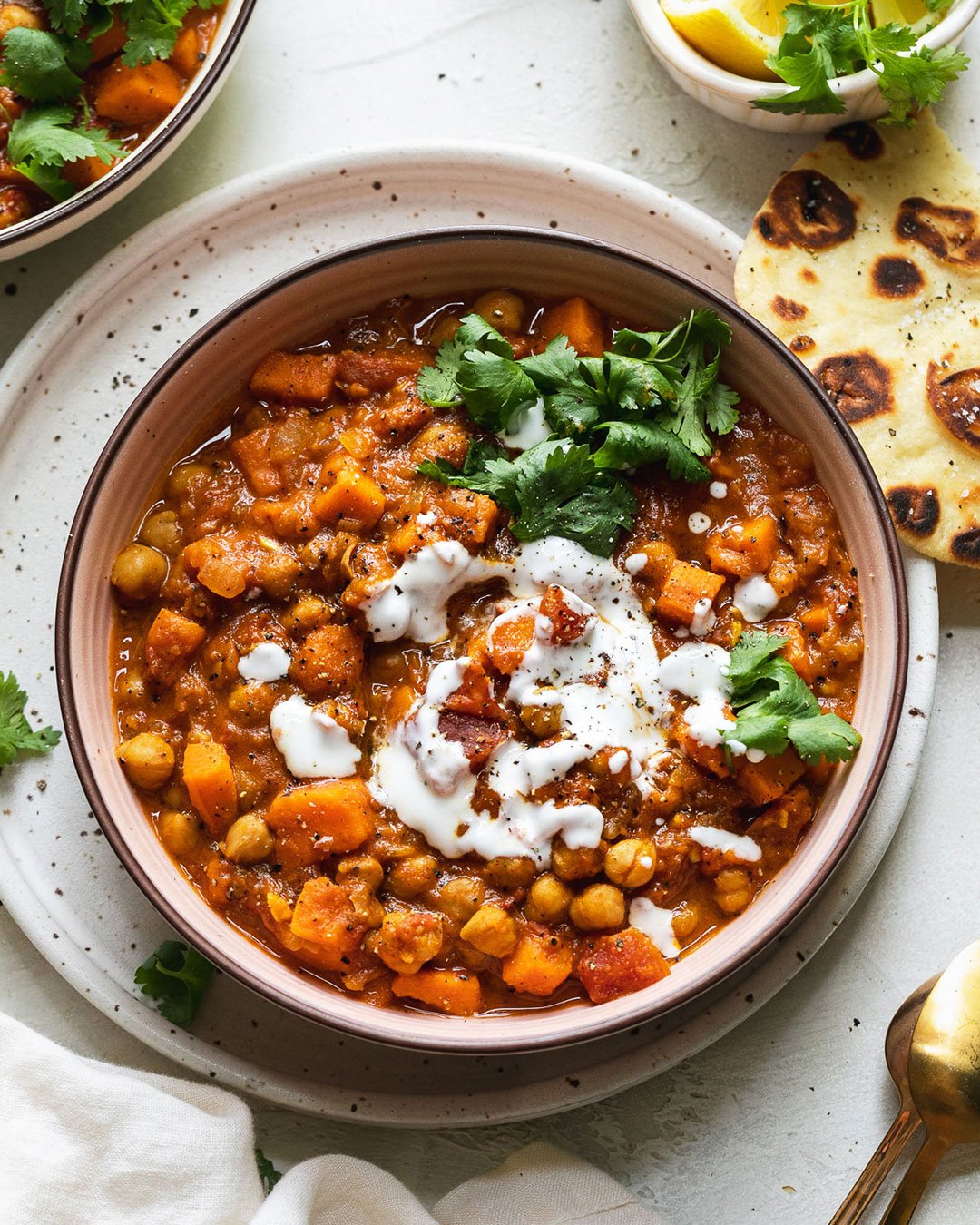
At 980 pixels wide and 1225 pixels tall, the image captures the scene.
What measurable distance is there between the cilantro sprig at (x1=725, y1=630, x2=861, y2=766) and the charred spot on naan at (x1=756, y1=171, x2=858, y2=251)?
1.42 metres

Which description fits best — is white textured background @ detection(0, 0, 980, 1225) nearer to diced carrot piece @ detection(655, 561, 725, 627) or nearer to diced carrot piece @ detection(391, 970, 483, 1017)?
diced carrot piece @ detection(391, 970, 483, 1017)

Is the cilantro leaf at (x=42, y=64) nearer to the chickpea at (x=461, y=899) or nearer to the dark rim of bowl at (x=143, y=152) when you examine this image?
the dark rim of bowl at (x=143, y=152)

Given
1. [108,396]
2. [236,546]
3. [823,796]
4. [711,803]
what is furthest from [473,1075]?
[108,396]

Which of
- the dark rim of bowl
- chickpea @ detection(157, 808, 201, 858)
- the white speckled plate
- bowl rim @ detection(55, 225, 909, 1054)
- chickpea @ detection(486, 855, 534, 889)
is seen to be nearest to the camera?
bowl rim @ detection(55, 225, 909, 1054)

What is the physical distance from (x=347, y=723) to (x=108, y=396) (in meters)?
1.47

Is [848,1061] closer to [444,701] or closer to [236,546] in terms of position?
[444,701]

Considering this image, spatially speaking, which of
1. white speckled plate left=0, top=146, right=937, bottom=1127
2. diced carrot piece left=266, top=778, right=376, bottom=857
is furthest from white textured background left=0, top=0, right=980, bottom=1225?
diced carrot piece left=266, top=778, right=376, bottom=857

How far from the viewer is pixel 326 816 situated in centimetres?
398

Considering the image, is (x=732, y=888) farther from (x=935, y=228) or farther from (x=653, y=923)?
(x=935, y=228)

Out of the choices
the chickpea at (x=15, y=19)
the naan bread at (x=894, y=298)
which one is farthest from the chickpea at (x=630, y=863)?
the chickpea at (x=15, y=19)

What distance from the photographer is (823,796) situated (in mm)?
4117

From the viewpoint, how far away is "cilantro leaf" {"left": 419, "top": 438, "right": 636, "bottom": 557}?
408 centimetres

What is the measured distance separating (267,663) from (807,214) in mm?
2402

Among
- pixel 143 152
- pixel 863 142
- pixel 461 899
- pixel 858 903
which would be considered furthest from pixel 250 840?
pixel 863 142
